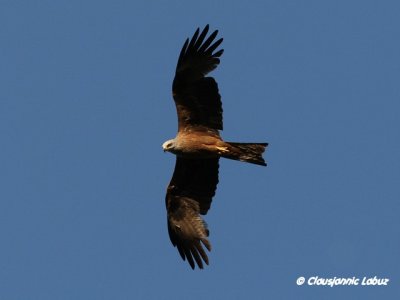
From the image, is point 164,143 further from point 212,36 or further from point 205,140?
point 212,36

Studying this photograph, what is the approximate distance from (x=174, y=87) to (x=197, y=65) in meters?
0.62

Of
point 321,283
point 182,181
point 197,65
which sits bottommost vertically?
point 321,283

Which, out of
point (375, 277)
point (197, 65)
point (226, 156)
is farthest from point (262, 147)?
point (375, 277)

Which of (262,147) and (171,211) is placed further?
(171,211)

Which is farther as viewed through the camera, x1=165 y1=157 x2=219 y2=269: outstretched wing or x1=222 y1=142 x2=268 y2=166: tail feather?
x1=165 y1=157 x2=219 y2=269: outstretched wing

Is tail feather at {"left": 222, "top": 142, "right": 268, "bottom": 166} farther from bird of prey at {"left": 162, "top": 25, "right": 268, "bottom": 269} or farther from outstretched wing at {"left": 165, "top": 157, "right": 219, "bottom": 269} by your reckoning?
outstretched wing at {"left": 165, "top": 157, "right": 219, "bottom": 269}

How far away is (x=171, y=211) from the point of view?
2078 cm

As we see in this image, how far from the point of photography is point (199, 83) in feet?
64.5

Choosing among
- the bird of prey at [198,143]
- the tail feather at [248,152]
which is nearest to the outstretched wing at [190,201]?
the bird of prey at [198,143]

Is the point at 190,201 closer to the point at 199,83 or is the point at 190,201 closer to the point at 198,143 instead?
the point at 198,143

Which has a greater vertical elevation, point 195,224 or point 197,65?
point 197,65

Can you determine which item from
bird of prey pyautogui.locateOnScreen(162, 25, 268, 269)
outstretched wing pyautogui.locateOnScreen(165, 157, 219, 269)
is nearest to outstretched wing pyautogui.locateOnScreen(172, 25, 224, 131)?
bird of prey pyautogui.locateOnScreen(162, 25, 268, 269)

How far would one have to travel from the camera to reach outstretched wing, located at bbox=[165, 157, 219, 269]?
20.3 metres

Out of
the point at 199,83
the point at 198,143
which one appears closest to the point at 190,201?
the point at 198,143
